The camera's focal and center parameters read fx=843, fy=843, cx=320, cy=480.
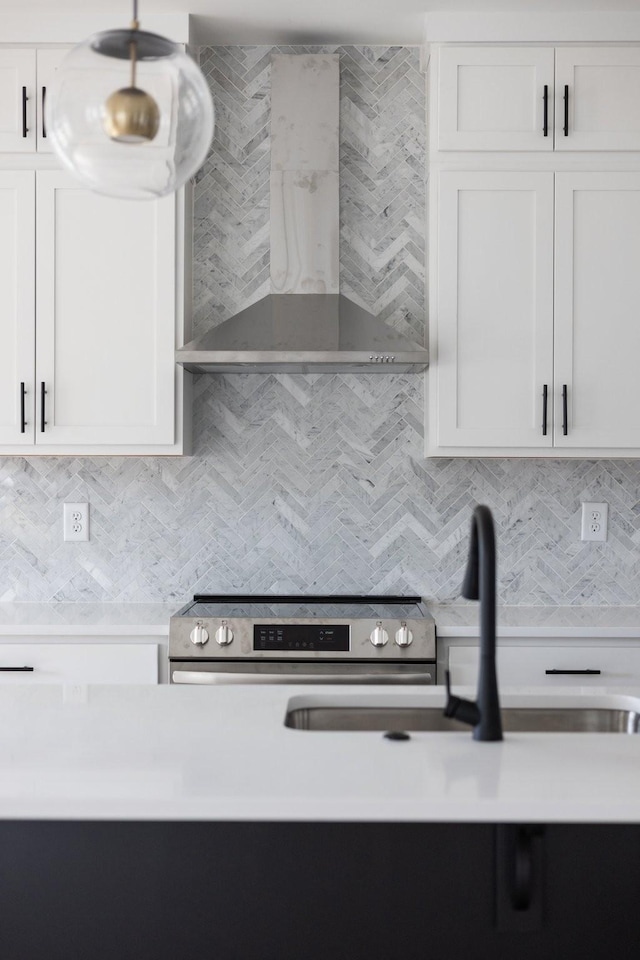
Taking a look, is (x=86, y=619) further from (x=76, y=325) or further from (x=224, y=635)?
(x=76, y=325)

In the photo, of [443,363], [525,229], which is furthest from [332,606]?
[525,229]

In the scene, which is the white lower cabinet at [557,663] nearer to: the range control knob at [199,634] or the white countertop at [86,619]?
the range control knob at [199,634]

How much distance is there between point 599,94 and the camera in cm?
285

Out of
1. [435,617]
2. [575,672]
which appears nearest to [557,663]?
[575,672]

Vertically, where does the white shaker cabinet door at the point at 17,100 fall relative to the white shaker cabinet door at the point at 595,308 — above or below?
above

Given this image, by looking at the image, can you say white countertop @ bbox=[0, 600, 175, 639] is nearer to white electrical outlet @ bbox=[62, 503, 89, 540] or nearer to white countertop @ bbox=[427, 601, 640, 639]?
white electrical outlet @ bbox=[62, 503, 89, 540]

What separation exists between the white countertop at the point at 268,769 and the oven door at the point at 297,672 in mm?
979

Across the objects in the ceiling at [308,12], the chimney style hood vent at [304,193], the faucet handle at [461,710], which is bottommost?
the faucet handle at [461,710]

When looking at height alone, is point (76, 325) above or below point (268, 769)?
above

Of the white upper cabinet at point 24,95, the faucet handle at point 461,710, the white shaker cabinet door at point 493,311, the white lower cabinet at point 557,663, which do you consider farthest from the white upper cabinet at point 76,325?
the faucet handle at point 461,710

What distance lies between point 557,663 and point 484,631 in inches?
57.7

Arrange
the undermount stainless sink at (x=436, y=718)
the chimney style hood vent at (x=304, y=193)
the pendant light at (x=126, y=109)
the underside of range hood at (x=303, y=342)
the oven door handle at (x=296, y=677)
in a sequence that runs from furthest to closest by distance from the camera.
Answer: the chimney style hood vent at (x=304, y=193) → the underside of range hood at (x=303, y=342) → the oven door handle at (x=296, y=677) → the undermount stainless sink at (x=436, y=718) → the pendant light at (x=126, y=109)

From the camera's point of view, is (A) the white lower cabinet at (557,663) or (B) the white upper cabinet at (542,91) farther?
(B) the white upper cabinet at (542,91)

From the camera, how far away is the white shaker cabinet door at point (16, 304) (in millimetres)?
2863
